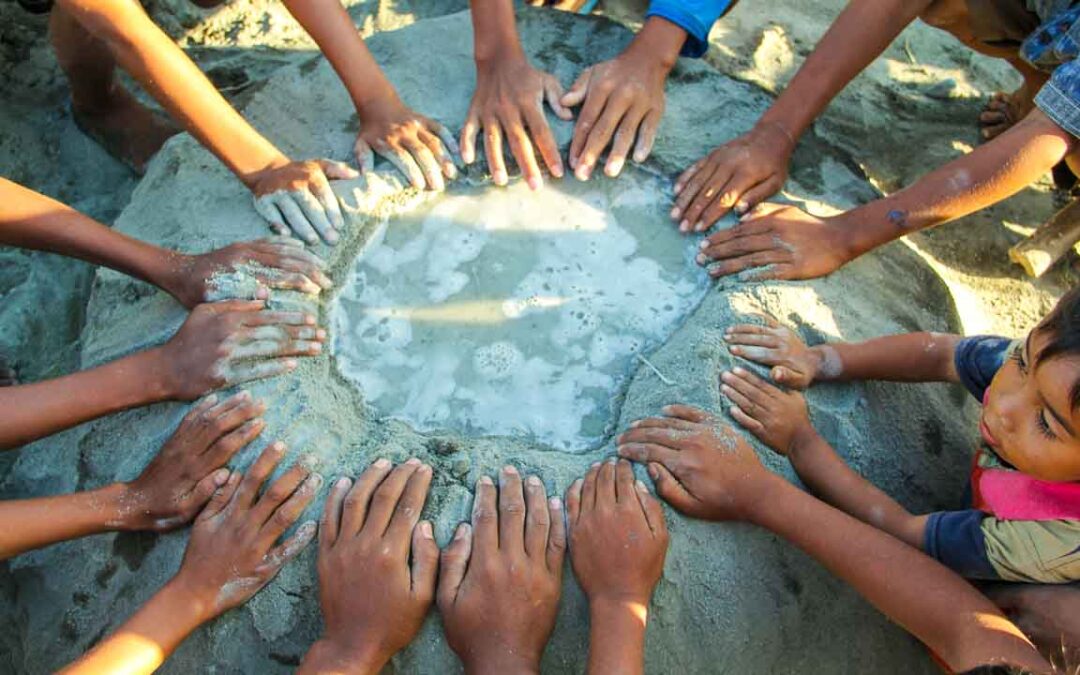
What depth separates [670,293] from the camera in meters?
1.82

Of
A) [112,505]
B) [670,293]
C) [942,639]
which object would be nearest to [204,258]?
[112,505]

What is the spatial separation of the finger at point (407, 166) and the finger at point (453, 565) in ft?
2.50

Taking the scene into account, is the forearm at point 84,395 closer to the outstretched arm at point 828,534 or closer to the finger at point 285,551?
the finger at point 285,551

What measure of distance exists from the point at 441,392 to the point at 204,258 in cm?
54

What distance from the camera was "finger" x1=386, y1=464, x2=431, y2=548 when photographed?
146cm

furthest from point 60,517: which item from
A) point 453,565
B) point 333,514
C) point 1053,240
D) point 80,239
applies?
point 1053,240

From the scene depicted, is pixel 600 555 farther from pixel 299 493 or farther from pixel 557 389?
pixel 299 493

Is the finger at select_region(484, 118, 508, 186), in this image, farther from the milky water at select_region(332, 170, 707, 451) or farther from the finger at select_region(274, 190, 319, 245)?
the finger at select_region(274, 190, 319, 245)

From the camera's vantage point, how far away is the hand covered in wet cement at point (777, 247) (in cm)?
176

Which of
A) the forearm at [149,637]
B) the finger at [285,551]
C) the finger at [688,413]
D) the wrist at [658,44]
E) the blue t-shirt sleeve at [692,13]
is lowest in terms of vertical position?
the forearm at [149,637]

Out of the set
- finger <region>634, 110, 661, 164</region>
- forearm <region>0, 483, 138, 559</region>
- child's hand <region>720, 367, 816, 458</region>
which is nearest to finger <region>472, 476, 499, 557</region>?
child's hand <region>720, 367, 816, 458</region>

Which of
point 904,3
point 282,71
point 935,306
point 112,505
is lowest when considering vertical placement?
point 112,505

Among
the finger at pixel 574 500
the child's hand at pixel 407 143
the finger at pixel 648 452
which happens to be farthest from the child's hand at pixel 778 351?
the child's hand at pixel 407 143

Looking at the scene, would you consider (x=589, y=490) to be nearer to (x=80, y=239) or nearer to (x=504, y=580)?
(x=504, y=580)
